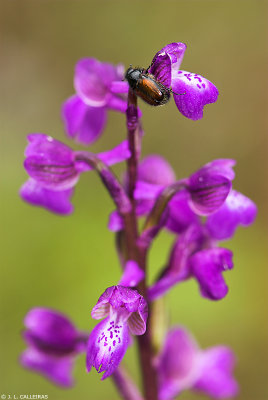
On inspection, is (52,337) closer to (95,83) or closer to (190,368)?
(190,368)

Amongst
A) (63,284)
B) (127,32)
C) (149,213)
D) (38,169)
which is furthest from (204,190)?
(127,32)

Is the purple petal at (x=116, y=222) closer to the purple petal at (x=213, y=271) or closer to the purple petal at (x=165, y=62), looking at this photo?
the purple petal at (x=213, y=271)

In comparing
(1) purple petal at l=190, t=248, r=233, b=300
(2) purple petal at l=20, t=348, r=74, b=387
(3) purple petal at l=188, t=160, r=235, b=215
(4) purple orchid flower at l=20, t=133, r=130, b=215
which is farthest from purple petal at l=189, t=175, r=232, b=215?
(2) purple petal at l=20, t=348, r=74, b=387

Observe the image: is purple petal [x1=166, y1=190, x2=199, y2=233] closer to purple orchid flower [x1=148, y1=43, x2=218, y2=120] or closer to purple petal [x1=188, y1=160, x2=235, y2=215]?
purple petal [x1=188, y1=160, x2=235, y2=215]

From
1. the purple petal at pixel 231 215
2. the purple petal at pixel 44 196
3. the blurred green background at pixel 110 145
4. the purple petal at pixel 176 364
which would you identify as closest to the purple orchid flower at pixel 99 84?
the purple petal at pixel 44 196

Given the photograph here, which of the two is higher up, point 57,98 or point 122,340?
point 57,98

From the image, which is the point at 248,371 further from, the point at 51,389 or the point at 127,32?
the point at 127,32

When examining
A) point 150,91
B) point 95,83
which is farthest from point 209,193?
point 95,83
